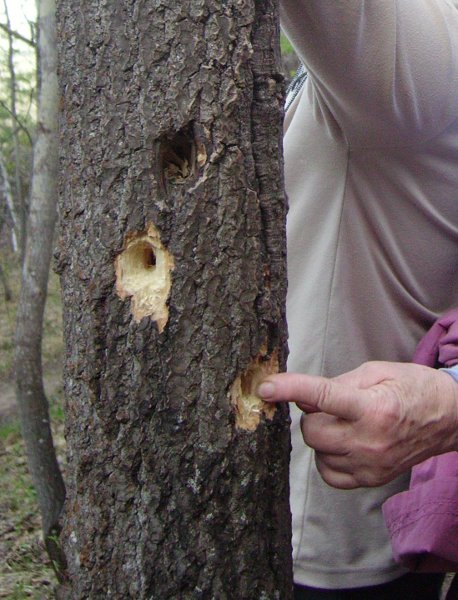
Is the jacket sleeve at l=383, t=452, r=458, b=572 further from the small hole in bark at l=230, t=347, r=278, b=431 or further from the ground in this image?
the ground

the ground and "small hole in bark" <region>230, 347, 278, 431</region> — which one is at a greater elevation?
"small hole in bark" <region>230, 347, 278, 431</region>

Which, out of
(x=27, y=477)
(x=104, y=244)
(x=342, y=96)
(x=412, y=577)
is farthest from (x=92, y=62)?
(x=27, y=477)

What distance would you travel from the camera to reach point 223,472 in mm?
1245

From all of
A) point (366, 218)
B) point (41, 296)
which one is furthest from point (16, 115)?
Answer: point (366, 218)

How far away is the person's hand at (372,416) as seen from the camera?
126cm

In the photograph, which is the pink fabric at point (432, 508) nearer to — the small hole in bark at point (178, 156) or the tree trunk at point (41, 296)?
the small hole in bark at point (178, 156)

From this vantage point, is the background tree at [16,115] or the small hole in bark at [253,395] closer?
the small hole in bark at [253,395]

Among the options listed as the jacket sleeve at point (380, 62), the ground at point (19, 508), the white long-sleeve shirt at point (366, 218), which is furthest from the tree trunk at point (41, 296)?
the jacket sleeve at point (380, 62)

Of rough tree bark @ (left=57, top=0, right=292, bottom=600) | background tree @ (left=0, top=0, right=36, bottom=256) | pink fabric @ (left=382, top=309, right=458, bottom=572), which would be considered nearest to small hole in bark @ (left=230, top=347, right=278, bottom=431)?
rough tree bark @ (left=57, top=0, right=292, bottom=600)

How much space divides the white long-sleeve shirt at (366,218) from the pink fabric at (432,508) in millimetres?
151

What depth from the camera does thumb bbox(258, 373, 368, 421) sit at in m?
1.25

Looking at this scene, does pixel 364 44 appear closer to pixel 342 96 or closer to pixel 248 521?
pixel 342 96

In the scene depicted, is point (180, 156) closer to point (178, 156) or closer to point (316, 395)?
point (178, 156)

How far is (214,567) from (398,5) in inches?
46.5
